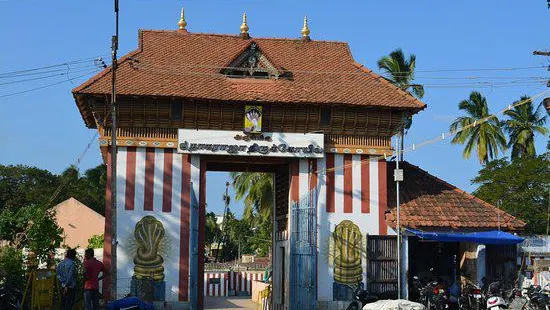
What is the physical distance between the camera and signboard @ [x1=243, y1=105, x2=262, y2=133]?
80.2 feet

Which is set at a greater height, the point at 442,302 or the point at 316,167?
the point at 316,167

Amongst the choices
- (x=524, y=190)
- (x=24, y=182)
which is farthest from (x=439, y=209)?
(x=24, y=182)

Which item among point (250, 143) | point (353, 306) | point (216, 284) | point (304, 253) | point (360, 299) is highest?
point (250, 143)

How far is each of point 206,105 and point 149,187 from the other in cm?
309

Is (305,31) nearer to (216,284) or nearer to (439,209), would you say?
(439,209)

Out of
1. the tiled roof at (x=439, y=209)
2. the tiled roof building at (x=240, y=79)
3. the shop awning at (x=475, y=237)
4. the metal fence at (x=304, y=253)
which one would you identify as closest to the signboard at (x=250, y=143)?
the tiled roof building at (x=240, y=79)

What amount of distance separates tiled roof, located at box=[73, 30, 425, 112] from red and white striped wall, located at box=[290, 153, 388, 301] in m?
2.07

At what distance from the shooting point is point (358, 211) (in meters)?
25.1

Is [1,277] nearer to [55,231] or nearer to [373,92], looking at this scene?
[55,231]

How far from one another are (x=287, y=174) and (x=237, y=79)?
144 inches

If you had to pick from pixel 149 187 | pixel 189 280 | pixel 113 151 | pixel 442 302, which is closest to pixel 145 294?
pixel 189 280

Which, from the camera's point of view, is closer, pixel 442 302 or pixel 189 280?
pixel 442 302

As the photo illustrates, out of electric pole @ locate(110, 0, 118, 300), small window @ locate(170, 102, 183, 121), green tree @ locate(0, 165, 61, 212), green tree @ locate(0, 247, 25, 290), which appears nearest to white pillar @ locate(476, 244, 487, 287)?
small window @ locate(170, 102, 183, 121)

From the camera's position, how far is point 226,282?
41438 mm
